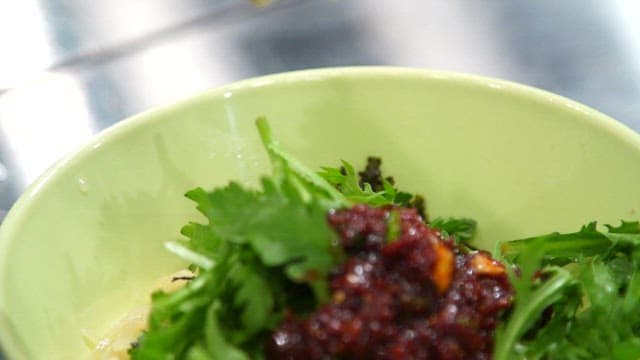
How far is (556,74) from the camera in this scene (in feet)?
4.98

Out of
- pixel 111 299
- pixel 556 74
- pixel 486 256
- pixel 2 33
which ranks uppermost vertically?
pixel 556 74

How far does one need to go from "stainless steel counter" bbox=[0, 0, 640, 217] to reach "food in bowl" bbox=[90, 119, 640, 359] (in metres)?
0.73

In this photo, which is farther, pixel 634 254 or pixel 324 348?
pixel 634 254

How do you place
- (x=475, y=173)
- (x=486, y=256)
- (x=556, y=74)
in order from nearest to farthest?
(x=486, y=256), (x=475, y=173), (x=556, y=74)

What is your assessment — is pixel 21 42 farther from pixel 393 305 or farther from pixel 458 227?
pixel 393 305

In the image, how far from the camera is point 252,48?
5.16ft

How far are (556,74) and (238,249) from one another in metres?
1.00

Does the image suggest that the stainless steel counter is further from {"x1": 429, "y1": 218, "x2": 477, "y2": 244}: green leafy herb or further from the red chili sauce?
the red chili sauce

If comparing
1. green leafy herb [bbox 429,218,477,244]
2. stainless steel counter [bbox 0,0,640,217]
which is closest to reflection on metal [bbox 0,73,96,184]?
stainless steel counter [bbox 0,0,640,217]

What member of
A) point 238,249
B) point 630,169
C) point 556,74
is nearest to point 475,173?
point 630,169

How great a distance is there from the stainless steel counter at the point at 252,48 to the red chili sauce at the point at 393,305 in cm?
80

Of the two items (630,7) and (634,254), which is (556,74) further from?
(634,254)

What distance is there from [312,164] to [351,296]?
363 mm

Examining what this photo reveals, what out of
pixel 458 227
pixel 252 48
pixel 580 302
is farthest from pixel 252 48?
pixel 580 302
